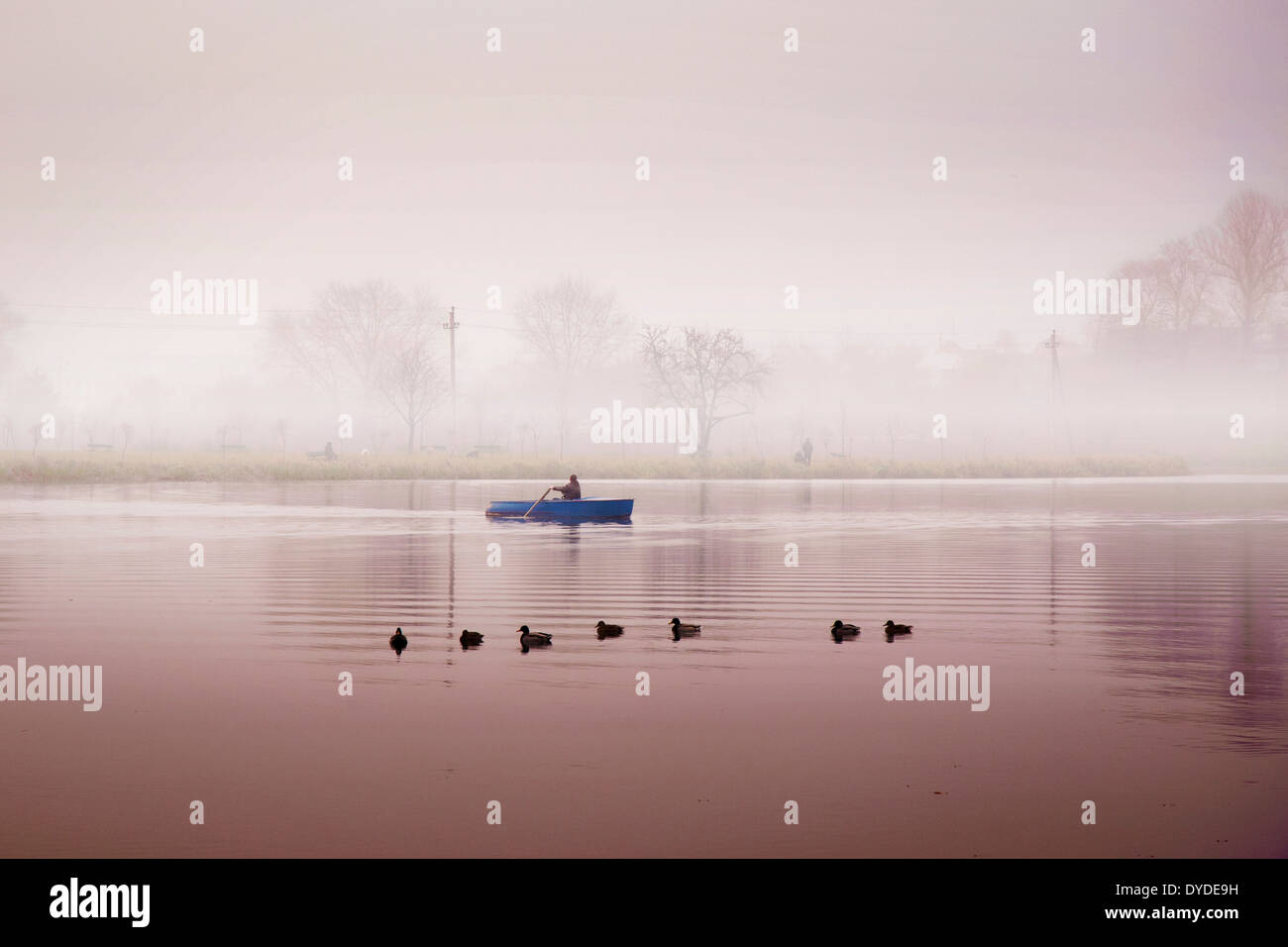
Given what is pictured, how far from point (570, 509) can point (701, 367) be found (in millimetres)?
60644

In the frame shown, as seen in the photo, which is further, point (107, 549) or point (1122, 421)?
point (1122, 421)

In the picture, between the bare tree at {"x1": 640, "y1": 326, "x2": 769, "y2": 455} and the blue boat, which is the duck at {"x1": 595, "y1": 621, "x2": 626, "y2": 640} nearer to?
the blue boat

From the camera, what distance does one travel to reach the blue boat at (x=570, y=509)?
44094mm

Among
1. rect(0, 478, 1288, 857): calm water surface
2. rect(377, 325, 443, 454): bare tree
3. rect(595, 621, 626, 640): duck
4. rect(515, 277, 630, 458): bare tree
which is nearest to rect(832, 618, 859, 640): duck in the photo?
rect(0, 478, 1288, 857): calm water surface

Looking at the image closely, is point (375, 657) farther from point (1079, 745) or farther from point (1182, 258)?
point (1182, 258)

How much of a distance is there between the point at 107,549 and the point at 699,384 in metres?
75.0

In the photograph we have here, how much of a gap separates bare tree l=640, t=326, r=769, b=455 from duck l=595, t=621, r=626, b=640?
279ft

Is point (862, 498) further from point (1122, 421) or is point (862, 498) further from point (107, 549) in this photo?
point (1122, 421)

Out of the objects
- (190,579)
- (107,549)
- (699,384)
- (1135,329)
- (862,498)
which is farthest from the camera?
(1135,329)

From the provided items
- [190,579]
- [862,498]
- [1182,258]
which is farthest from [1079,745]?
[1182,258]
